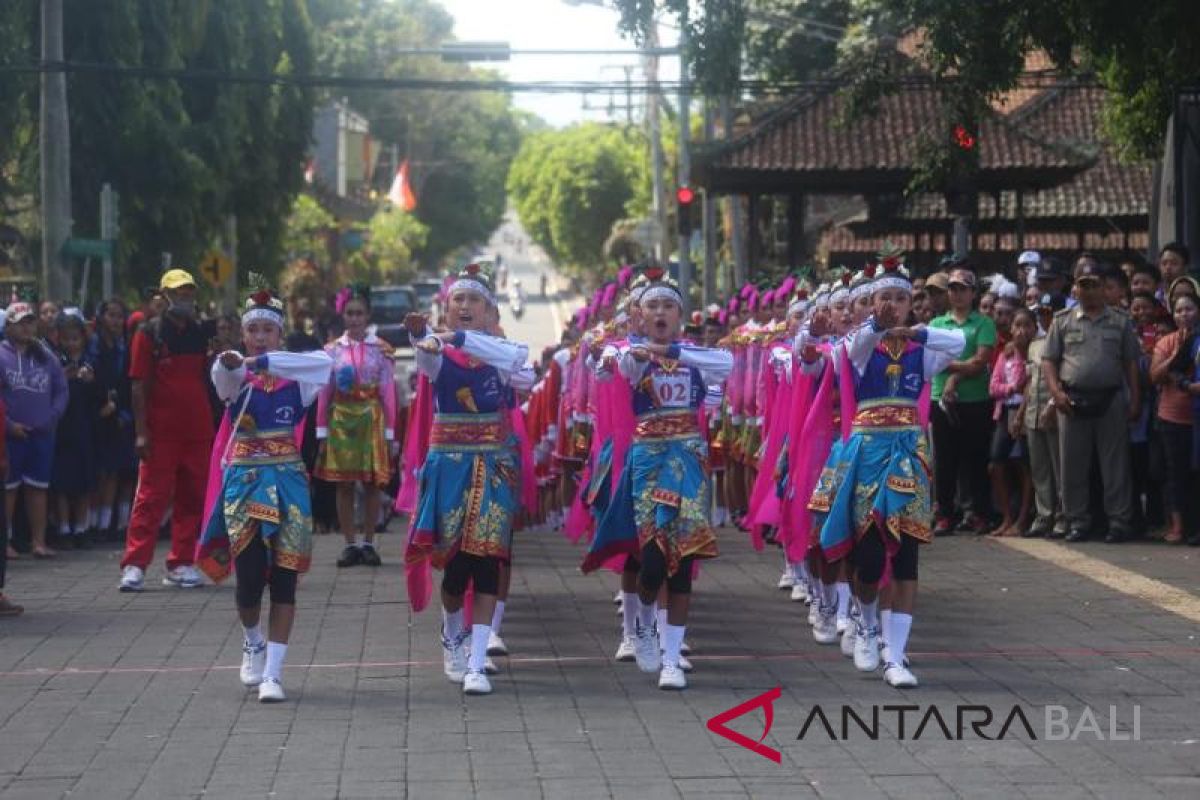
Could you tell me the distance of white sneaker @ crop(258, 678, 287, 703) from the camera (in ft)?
32.9

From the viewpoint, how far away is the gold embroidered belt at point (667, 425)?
34.8 ft

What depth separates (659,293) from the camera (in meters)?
10.7

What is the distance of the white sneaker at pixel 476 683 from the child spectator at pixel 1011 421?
7.80 metres

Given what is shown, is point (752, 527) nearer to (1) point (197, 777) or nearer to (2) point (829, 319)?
(2) point (829, 319)

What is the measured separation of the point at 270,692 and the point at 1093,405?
26.9 feet

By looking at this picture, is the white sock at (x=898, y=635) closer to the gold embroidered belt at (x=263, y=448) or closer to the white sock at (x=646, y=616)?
the white sock at (x=646, y=616)

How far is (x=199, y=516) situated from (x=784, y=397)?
4.53 m

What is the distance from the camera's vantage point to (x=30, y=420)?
16875 mm

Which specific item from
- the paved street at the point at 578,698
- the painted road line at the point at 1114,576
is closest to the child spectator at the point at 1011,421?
the painted road line at the point at 1114,576

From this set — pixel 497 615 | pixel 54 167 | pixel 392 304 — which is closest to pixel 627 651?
pixel 497 615

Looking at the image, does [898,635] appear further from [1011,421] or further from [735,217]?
[735,217]

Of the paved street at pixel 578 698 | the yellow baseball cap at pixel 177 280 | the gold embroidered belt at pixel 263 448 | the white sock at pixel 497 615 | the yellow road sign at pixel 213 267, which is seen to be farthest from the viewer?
the yellow road sign at pixel 213 267

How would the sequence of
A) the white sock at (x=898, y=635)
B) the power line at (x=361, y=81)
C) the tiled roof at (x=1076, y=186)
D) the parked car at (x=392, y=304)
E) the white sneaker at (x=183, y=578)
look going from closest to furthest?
1. the white sock at (x=898, y=635)
2. the white sneaker at (x=183, y=578)
3. the power line at (x=361, y=81)
4. the tiled roof at (x=1076, y=186)
5. the parked car at (x=392, y=304)

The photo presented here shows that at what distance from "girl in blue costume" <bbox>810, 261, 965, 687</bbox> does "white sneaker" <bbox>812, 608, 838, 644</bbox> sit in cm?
96
